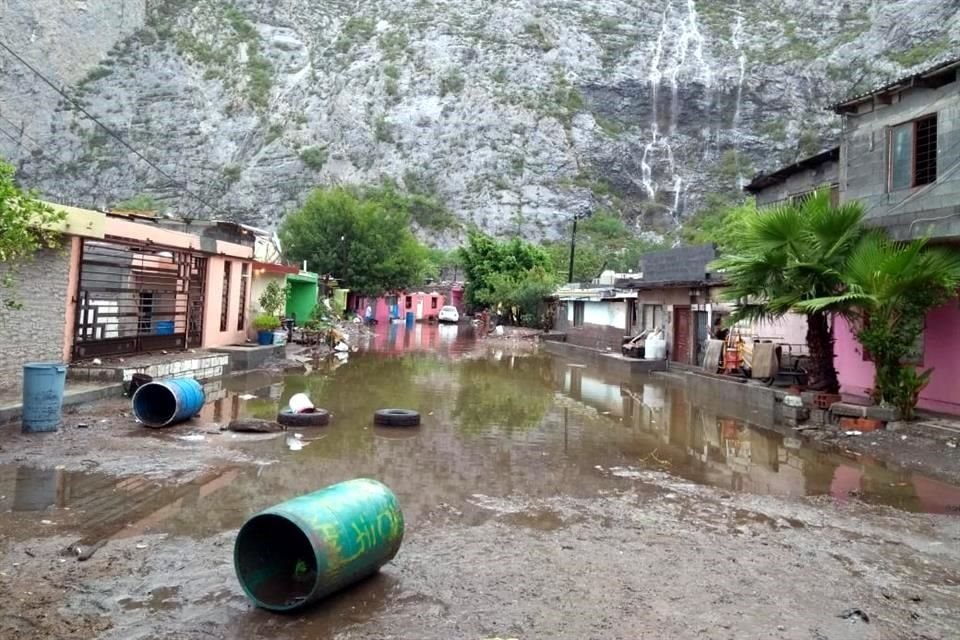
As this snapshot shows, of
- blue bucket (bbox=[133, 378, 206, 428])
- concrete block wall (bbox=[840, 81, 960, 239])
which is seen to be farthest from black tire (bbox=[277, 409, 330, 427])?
concrete block wall (bbox=[840, 81, 960, 239])

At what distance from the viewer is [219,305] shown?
19.4 meters

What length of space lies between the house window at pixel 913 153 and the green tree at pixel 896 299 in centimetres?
170

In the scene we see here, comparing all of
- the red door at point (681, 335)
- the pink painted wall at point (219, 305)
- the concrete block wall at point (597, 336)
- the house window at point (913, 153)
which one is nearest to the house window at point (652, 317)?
the red door at point (681, 335)

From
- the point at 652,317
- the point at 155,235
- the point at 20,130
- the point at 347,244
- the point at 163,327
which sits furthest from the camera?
the point at 20,130

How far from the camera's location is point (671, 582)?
4.84 metres

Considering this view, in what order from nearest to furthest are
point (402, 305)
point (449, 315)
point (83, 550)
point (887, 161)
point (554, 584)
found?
point (554, 584)
point (83, 550)
point (887, 161)
point (449, 315)
point (402, 305)

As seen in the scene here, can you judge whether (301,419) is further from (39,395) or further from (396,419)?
(39,395)

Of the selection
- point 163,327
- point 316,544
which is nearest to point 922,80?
point 316,544

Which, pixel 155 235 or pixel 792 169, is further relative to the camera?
pixel 792 169

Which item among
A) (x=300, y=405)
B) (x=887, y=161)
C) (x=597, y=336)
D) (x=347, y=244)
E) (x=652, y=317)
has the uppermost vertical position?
(x=347, y=244)

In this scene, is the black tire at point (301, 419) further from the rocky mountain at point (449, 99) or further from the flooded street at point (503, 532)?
the rocky mountain at point (449, 99)

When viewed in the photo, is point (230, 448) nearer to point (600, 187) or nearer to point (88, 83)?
point (600, 187)

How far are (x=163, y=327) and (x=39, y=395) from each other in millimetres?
8049

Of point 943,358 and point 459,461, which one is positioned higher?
point 943,358
